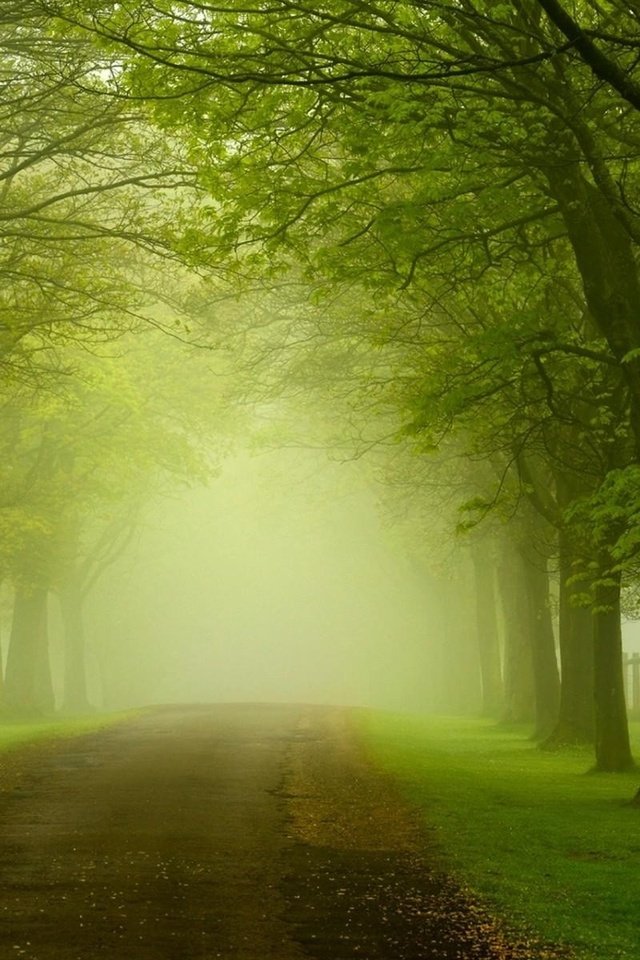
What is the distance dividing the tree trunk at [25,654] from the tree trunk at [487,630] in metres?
14.3

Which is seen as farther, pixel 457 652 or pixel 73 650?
pixel 457 652

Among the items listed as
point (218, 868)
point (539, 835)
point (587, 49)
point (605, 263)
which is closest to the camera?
point (587, 49)

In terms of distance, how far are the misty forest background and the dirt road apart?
4.55 meters

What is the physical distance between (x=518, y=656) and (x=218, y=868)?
83.7 ft

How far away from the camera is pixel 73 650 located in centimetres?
5028

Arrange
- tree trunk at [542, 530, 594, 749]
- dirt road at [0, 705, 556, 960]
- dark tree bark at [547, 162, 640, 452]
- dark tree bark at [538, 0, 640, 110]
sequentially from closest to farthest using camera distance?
dirt road at [0, 705, 556, 960]
dark tree bark at [538, 0, 640, 110]
dark tree bark at [547, 162, 640, 452]
tree trunk at [542, 530, 594, 749]

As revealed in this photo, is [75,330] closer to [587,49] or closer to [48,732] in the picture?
[48,732]

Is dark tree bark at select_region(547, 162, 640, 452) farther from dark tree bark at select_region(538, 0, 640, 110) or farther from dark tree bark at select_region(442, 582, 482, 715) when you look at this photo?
dark tree bark at select_region(442, 582, 482, 715)

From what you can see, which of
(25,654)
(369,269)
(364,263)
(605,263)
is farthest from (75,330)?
(25,654)

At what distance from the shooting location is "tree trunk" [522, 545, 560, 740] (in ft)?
97.2

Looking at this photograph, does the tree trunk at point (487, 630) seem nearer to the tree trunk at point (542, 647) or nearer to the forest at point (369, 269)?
the forest at point (369, 269)

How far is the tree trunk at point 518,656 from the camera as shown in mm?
35062

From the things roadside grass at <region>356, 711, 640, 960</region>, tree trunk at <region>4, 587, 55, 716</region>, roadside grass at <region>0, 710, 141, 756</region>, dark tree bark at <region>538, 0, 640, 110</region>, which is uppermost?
dark tree bark at <region>538, 0, 640, 110</region>

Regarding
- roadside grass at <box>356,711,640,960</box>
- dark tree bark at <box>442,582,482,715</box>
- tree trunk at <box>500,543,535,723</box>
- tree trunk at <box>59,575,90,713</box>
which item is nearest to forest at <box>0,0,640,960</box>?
tree trunk at <box>500,543,535,723</box>
